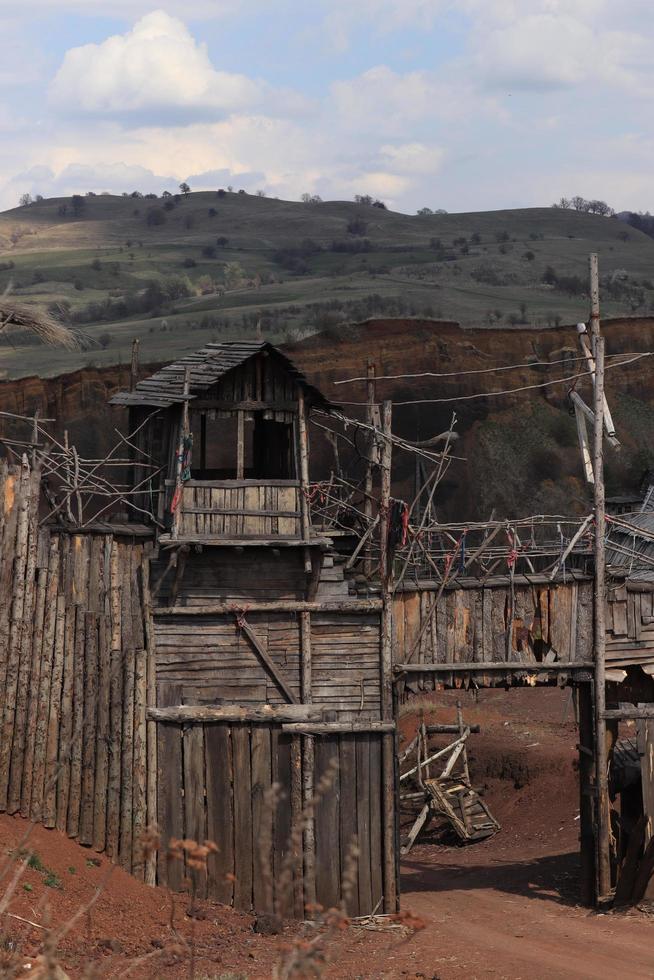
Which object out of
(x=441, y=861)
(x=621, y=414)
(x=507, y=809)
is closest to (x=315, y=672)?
(x=441, y=861)

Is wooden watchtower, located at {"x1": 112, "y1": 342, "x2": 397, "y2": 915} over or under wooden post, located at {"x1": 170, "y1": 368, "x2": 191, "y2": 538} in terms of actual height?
under

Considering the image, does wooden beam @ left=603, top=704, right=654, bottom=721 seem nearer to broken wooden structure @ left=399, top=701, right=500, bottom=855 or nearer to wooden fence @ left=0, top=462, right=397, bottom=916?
wooden fence @ left=0, top=462, right=397, bottom=916

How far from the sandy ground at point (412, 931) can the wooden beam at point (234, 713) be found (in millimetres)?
2040

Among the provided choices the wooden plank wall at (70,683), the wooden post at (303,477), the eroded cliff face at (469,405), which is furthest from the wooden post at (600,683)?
the eroded cliff face at (469,405)

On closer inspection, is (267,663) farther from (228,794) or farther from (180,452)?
(180,452)

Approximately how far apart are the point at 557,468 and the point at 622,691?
23053 mm

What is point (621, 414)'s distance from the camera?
43750mm

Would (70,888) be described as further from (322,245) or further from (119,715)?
(322,245)

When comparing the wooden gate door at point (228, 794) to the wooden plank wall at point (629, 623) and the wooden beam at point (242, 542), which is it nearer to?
the wooden beam at point (242, 542)

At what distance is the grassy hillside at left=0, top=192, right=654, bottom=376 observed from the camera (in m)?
54.4

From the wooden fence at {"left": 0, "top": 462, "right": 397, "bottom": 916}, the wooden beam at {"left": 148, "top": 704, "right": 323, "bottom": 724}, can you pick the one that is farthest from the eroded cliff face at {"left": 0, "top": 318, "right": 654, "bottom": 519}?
the wooden beam at {"left": 148, "top": 704, "right": 323, "bottom": 724}

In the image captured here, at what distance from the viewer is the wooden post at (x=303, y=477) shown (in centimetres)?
1633

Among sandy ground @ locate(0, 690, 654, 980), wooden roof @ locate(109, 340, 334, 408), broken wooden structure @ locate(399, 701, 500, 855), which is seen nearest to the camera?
sandy ground @ locate(0, 690, 654, 980)

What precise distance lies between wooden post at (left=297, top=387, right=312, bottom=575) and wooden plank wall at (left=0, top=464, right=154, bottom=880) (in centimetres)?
249
